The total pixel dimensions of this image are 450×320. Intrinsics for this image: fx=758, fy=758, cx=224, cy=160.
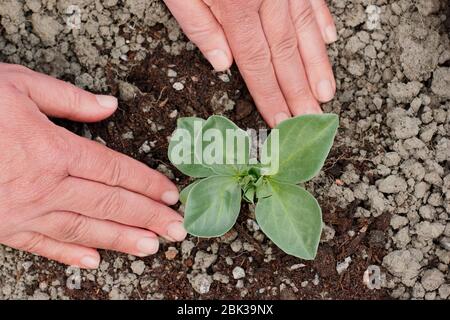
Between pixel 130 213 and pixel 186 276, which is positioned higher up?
pixel 130 213

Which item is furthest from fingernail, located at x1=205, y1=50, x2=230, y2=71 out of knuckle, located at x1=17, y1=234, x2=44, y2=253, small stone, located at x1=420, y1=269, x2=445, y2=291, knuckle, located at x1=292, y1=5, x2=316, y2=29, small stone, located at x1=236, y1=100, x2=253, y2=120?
small stone, located at x1=420, y1=269, x2=445, y2=291

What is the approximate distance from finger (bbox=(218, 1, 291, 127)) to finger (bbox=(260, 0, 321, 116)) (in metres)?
0.02

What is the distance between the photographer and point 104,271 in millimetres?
2051

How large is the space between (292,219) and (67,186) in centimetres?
57

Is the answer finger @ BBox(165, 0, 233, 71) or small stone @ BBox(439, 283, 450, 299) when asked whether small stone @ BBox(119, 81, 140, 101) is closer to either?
finger @ BBox(165, 0, 233, 71)

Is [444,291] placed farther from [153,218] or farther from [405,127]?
[153,218]

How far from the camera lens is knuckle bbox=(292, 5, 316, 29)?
2.01m

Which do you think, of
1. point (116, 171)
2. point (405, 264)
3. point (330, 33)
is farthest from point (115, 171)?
point (405, 264)

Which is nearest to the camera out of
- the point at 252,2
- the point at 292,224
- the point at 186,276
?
the point at 292,224

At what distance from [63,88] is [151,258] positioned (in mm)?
508

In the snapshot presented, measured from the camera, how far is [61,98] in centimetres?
194

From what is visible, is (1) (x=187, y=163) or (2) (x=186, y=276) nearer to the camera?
(1) (x=187, y=163)
